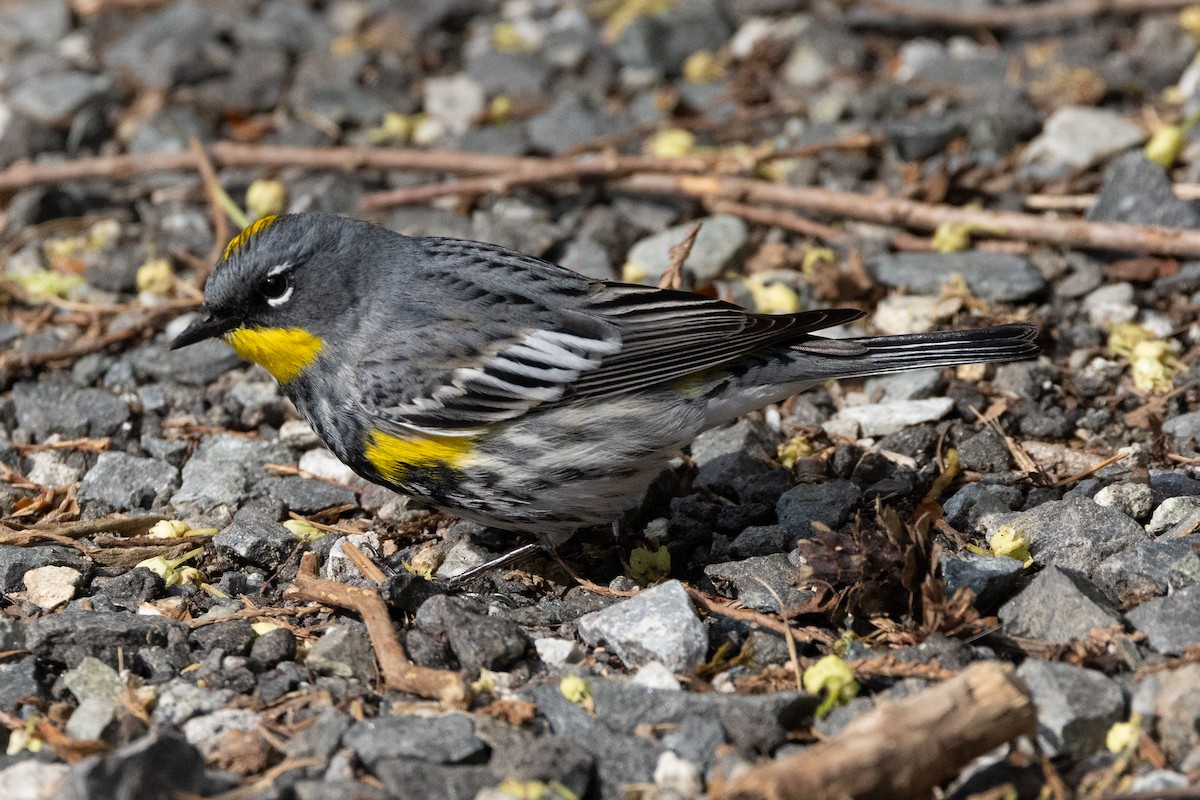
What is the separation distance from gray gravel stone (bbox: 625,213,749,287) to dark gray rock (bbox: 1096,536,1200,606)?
9.45ft

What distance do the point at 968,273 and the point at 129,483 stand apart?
4.04 m

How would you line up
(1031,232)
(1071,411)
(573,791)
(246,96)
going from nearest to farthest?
(573,791) → (1071,411) → (1031,232) → (246,96)

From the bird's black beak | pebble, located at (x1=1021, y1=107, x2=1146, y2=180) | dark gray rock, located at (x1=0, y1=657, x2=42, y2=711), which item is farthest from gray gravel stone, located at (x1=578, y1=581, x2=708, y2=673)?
pebble, located at (x1=1021, y1=107, x2=1146, y2=180)

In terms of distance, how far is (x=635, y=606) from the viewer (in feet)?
14.8

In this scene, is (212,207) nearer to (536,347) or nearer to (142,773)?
(536,347)

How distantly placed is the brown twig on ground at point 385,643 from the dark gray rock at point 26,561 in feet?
2.89

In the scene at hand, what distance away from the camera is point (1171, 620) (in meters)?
4.27

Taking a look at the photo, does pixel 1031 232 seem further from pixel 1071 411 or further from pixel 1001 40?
pixel 1001 40

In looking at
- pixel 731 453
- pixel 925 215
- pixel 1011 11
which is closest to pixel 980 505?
pixel 731 453

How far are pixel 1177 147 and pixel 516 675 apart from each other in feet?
16.0

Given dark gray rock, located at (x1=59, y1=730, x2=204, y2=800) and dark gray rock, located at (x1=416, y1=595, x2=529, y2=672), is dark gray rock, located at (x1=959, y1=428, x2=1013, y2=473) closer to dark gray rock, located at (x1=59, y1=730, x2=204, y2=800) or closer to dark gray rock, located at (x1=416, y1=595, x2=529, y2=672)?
dark gray rock, located at (x1=416, y1=595, x2=529, y2=672)

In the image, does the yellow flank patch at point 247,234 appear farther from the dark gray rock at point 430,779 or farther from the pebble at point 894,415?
the pebble at point 894,415

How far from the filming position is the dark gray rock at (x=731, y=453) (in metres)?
5.74

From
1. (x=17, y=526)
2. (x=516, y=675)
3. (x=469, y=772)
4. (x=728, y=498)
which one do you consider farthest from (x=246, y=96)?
(x=469, y=772)
